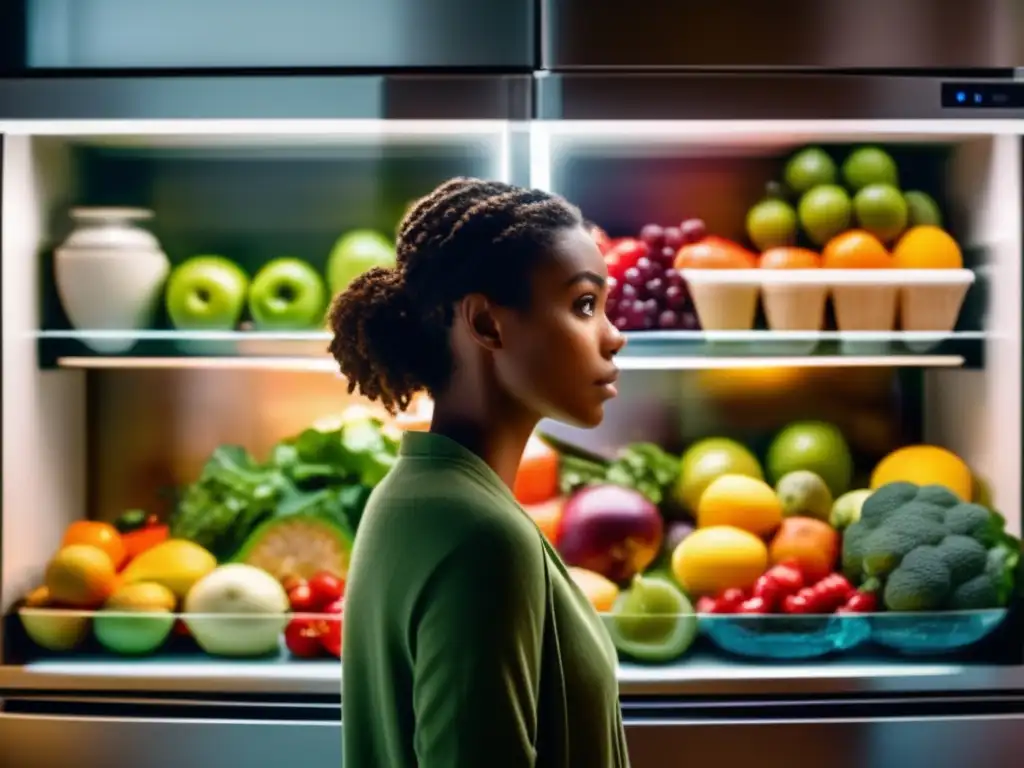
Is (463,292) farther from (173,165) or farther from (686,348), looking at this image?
(173,165)

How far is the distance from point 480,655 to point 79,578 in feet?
3.86

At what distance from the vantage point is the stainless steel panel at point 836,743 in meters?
1.66

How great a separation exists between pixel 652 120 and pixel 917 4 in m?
0.43

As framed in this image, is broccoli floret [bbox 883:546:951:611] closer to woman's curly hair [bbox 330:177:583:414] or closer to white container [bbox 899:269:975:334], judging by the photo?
white container [bbox 899:269:975:334]

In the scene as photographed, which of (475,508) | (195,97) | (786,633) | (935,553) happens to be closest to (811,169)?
(935,553)

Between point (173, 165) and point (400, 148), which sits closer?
point (400, 148)

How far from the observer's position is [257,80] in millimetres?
1727

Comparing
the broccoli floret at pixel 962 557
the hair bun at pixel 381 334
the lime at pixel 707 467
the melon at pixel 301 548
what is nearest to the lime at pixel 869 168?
the lime at pixel 707 467

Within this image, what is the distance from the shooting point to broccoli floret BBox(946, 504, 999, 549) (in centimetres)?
177

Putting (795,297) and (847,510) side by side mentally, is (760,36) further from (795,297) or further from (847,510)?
(847,510)

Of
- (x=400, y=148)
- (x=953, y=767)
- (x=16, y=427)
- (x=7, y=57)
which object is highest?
(x=7, y=57)

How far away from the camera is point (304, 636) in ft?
5.85

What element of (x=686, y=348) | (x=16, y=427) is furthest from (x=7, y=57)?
(x=686, y=348)

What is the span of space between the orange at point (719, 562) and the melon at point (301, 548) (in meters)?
0.54
